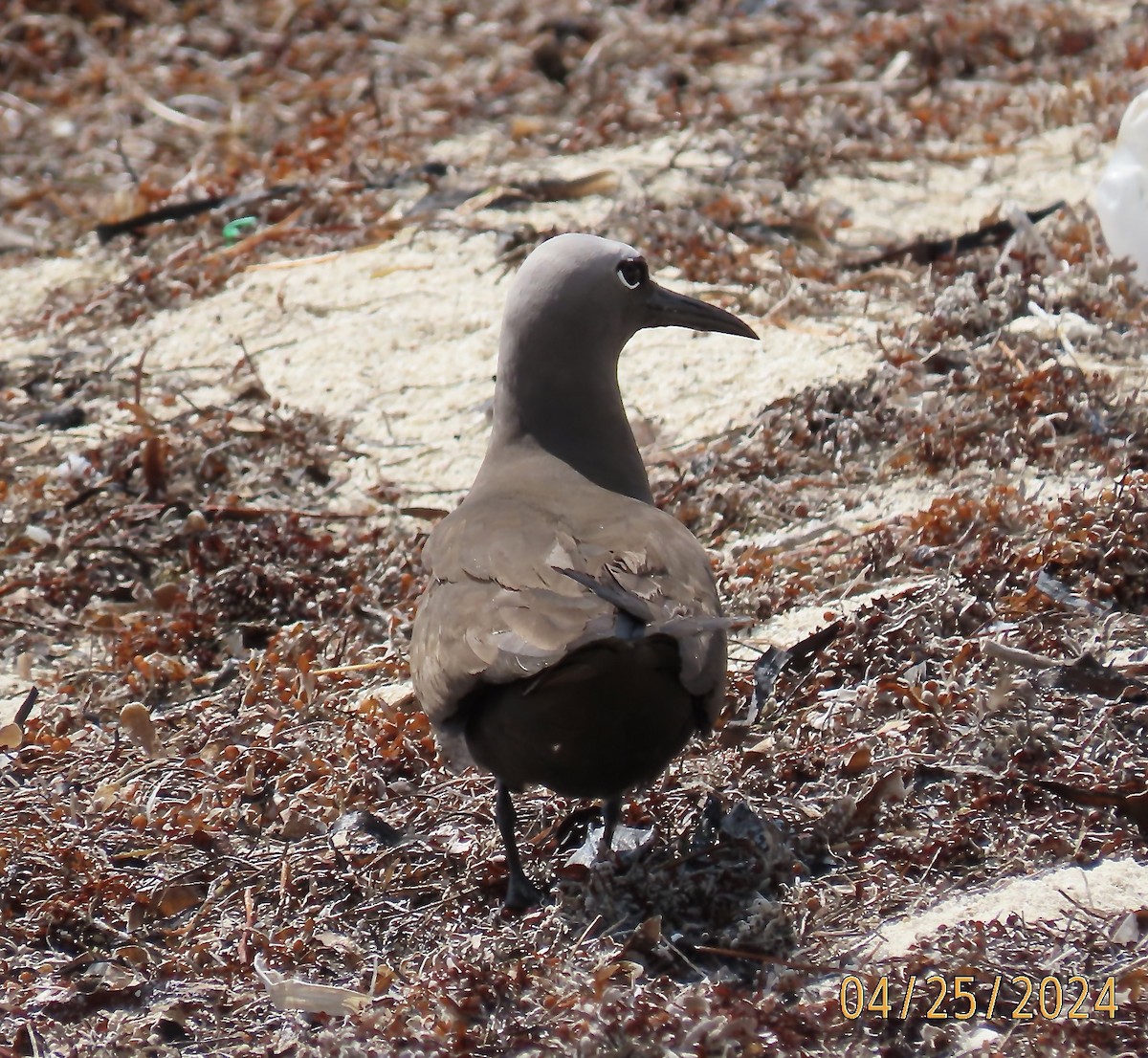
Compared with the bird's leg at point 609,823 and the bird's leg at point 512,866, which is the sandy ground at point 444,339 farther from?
the bird's leg at point 512,866

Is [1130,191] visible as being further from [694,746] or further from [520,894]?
[520,894]

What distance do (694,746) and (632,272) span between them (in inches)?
54.2

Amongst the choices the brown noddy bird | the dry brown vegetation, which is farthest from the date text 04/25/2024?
the brown noddy bird

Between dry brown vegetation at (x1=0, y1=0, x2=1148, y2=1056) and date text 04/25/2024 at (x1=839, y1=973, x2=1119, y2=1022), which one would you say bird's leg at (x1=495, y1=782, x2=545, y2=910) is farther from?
date text 04/25/2024 at (x1=839, y1=973, x2=1119, y2=1022)

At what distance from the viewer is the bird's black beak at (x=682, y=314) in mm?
4895

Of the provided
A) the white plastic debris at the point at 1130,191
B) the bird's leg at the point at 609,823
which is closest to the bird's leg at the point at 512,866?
the bird's leg at the point at 609,823

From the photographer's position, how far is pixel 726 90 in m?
8.87

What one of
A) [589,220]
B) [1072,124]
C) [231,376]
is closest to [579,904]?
[231,376]

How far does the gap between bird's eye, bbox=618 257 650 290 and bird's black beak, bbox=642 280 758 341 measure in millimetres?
43

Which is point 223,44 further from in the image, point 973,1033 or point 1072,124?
point 973,1033

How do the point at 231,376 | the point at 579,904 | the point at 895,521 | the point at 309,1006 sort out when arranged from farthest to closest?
the point at 231,376 → the point at 895,521 → the point at 579,904 → the point at 309,1006

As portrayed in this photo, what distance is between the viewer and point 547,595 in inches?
142

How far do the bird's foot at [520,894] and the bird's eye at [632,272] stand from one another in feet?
5.76

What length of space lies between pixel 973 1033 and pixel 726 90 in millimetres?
6509
